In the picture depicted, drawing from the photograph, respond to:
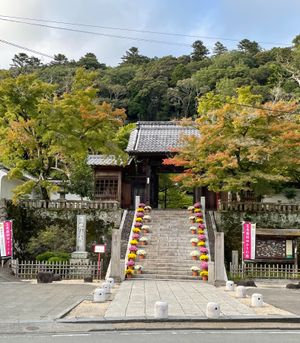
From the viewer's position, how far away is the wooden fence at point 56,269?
2004 cm

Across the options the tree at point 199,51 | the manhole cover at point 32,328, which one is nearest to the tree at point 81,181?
the manhole cover at point 32,328

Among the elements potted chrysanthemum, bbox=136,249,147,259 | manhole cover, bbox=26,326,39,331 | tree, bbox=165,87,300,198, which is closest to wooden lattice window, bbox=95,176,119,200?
tree, bbox=165,87,300,198

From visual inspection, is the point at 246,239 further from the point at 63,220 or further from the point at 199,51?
the point at 199,51

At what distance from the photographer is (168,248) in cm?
2273

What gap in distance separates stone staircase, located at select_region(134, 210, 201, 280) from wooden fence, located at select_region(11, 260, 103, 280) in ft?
8.46

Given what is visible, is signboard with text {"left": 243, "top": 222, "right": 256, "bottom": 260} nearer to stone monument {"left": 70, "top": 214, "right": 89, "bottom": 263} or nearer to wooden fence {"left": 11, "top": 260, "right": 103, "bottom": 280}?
wooden fence {"left": 11, "top": 260, "right": 103, "bottom": 280}

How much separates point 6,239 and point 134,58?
277 feet

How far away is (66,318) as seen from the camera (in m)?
9.59

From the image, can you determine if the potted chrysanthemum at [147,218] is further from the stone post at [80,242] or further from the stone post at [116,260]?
the stone post at [116,260]

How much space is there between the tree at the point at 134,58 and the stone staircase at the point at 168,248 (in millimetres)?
76975

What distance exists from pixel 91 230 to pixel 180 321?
637 inches

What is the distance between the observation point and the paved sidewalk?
10.2m

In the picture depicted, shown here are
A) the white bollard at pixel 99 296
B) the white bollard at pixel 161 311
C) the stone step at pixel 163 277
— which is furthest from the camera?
the stone step at pixel 163 277

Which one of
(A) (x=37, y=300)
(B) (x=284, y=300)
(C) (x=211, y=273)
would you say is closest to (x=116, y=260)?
(C) (x=211, y=273)
